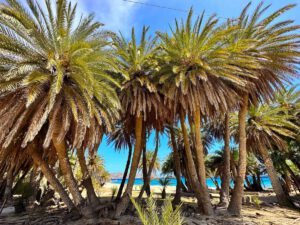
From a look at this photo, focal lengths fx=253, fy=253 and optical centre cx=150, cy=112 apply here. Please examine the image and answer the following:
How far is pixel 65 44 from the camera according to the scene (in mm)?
9641

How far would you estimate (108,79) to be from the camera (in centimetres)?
1045

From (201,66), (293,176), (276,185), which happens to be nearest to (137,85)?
(201,66)

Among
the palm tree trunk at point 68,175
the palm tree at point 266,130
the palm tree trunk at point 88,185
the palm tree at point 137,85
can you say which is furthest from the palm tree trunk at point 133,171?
the palm tree at point 266,130

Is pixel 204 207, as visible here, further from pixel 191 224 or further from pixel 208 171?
pixel 208 171

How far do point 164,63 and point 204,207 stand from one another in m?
7.19

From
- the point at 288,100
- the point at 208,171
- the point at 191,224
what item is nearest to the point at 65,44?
the point at 191,224

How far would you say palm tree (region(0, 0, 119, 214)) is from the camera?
346 inches

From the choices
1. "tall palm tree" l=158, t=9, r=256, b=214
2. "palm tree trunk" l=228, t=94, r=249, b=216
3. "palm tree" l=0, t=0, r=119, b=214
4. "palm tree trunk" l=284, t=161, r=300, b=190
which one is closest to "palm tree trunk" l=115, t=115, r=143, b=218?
"tall palm tree" l=158, t=9, r=256, b=214

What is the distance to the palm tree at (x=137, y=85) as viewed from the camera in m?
11.5

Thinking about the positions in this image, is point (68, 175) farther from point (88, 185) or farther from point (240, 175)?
point (240, 175)

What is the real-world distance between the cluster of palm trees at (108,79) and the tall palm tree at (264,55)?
51 millimetres

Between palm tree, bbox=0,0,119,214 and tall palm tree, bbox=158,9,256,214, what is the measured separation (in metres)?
3.02

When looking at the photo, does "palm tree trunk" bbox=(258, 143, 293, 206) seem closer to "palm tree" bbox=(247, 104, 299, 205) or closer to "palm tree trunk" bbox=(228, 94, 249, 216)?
"palm tree" bbox=(247, 104, 299, 205)

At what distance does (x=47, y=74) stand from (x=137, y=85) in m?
4.08
